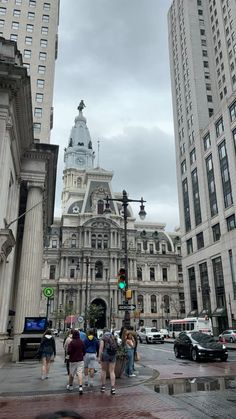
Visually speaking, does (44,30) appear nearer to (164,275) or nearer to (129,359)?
(129,359)

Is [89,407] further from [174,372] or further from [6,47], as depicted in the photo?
[6,47]

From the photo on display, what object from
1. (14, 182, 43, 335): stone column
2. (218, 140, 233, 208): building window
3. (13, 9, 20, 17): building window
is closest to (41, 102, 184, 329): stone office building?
(218, 140, 233, 208): building window

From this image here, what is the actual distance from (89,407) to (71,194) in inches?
3468

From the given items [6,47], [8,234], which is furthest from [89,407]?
[6,47]

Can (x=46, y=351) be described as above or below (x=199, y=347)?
above

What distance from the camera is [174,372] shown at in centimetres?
1593

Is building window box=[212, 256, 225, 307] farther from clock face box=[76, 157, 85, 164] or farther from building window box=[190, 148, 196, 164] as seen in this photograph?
clock face box=[76, 157, 85, 164]

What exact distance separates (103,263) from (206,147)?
36.9m

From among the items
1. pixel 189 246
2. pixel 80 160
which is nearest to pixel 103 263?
pixel 189 246

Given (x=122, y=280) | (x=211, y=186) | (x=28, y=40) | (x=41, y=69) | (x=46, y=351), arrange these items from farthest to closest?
(x=211, y=186) → (x=28, y=40) → (x=41, y=69) → (x=122, y=280) → (x=46, y=351)

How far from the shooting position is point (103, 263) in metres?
82.7

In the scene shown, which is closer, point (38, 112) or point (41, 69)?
point (38, 112)

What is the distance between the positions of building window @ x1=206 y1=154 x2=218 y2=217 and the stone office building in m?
29.3

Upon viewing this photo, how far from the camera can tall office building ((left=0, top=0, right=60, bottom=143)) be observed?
38250mm
